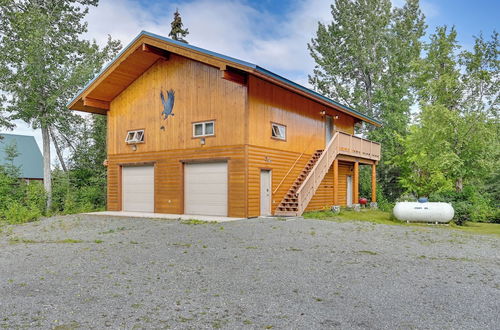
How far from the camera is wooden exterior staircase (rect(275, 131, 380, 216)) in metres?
14.1

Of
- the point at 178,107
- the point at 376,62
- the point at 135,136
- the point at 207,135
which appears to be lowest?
the point at 207,135

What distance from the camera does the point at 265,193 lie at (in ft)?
47.6

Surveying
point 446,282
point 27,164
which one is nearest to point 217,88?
point 446,282

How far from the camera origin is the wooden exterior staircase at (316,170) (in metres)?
14.1

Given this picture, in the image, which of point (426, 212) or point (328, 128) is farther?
point (328, 128)

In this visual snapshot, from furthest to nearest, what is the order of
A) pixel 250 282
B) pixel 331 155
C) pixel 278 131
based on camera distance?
pixel 331 155 → pixel 278 131 → pixel 250 282

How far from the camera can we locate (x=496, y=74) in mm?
18750

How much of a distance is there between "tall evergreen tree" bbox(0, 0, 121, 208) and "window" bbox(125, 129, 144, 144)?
5.83 m

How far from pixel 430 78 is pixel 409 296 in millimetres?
19567

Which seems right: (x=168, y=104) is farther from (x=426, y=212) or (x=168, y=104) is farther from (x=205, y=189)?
(x=426, y=212)

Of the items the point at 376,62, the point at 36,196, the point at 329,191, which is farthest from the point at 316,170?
the point at 376,62

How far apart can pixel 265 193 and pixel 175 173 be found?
3.92 metres

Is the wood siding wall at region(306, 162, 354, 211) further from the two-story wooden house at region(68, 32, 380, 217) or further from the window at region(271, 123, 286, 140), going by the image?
the window at region(271, 123, 286, 140)

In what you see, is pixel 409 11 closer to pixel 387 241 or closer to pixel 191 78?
pixel 191 78
